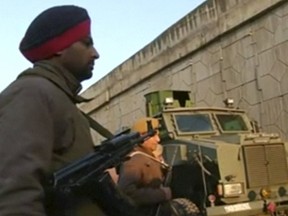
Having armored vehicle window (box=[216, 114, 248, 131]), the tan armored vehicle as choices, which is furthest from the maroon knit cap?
armored vehicle window (box=[216, 114, 248, 131])

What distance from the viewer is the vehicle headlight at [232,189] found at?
22.5 ft

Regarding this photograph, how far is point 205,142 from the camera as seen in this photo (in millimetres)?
7102

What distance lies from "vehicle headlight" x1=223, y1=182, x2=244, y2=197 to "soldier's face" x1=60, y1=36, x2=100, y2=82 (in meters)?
5.14

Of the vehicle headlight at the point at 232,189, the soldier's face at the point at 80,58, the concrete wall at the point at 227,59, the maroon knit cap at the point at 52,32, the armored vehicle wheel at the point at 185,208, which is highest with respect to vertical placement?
the concrete wall at the point at 227,59

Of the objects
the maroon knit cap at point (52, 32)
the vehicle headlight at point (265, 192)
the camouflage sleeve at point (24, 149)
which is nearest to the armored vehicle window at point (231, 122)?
the vehicle headlight at point (265, 192)

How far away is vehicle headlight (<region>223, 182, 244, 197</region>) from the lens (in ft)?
22.5

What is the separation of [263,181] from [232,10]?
3.83m

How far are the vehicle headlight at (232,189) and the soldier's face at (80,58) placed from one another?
514 cm

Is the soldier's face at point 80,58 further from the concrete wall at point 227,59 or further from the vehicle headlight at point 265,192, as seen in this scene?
the concrete wall at point 227,59

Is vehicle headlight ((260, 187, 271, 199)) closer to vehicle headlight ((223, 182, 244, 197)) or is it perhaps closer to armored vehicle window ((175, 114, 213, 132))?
vehicle headlight ((223, 182, 244, 197))

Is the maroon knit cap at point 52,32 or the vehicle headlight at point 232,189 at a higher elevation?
the maroon knit cap at point 52,32

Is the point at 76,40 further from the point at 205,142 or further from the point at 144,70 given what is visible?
the point at 144,70

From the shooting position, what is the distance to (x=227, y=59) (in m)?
10.4

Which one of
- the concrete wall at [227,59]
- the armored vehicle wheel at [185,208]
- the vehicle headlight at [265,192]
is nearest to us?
the armored vehicle wheel at [185,208]
